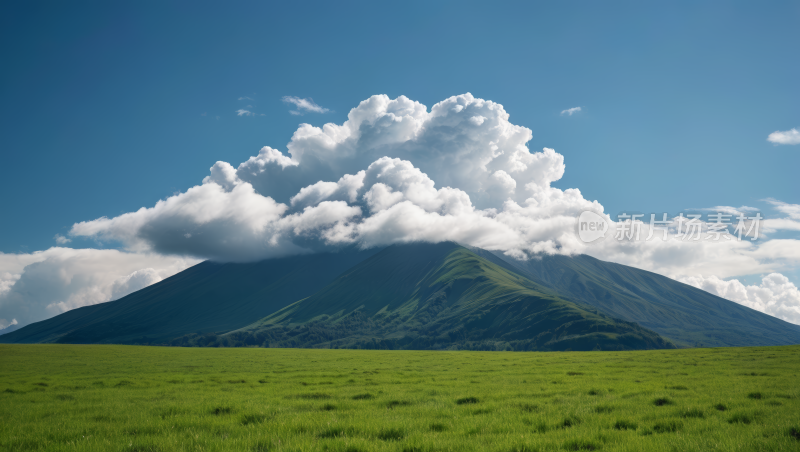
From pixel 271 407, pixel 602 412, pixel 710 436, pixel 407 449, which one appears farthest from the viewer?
pixel 271 407

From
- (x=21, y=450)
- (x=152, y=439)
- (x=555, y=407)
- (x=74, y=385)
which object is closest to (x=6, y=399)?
(x=74, y=385)

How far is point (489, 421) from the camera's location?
1470 cm

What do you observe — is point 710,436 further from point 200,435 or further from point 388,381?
point 388,381

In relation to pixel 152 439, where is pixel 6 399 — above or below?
below

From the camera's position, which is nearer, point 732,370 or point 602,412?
point 602,412

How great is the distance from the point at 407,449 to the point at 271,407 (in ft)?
30.6

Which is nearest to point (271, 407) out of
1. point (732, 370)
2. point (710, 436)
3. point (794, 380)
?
point (710, 436)

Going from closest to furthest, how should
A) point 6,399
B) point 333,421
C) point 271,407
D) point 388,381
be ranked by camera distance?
point 333,421, point 271,407, point 6,399, point 388,381

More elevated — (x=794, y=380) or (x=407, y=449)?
(x=407, y=449)

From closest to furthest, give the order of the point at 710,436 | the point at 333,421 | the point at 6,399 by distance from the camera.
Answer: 1. the point at 710,436
2. the point at 333,421
3. the point at 6,399

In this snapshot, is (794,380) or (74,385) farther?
(74,385)

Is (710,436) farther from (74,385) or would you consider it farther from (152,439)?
(74,385)

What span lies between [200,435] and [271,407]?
5.66 meters

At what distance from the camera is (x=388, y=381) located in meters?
32.4
